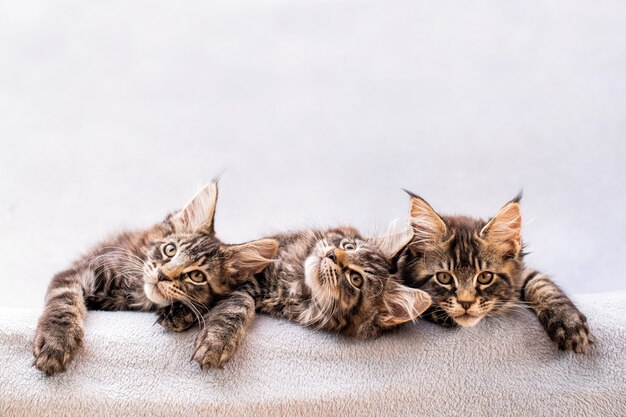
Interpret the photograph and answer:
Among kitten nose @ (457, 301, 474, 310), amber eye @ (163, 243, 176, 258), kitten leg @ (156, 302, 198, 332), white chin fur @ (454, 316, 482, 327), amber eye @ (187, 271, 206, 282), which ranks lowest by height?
kitten leg @ (156, 302, 198, 332)

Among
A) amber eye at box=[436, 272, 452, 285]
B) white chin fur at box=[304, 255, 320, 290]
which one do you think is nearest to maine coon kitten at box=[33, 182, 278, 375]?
Answer: white chin fur at box=[304, 255, 320, 290]

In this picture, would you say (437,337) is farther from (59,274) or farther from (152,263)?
(59,274)

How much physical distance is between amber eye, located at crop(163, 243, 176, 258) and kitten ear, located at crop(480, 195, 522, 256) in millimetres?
877

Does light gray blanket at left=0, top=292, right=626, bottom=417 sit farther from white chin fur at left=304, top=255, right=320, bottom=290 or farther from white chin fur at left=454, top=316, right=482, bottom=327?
white chin fur at left=304, top=255, right=320, bottom=290

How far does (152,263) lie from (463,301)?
86 centimetres

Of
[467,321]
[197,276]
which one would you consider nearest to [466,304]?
[467,321]

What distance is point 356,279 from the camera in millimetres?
1850

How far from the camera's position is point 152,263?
1.86m

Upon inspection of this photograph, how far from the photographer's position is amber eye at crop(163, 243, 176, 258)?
188cm

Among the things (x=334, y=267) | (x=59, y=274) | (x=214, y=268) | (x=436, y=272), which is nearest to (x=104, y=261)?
(x=59, y=274)

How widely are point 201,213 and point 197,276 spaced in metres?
0.24

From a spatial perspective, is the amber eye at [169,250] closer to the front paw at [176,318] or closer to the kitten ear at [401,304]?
the front paw at [176,318]

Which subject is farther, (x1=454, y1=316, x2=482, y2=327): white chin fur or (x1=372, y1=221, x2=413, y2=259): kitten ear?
(x1=372, y1=221, x2=413, y2=259): kitten ear

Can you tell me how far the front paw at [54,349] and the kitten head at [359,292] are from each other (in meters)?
0.64
